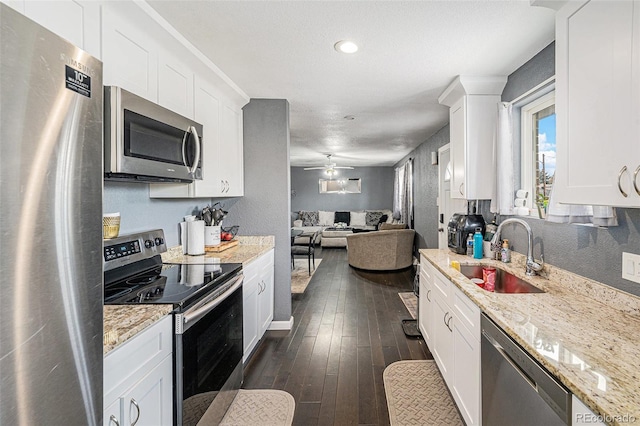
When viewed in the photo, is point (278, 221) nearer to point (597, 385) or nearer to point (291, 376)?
point (291, 376)

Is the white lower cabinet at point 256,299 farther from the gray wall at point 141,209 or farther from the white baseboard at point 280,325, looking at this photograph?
the gray wall at point 141,209

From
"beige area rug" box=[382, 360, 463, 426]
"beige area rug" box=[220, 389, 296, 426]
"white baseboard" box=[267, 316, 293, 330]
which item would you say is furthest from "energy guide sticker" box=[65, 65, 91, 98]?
"white baseboard" box=[267, 316, 293, 330]

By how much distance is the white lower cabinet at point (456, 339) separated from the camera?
5.33ft

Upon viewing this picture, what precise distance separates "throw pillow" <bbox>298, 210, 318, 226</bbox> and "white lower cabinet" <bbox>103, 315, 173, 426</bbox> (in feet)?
27.7

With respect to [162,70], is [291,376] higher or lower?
lower

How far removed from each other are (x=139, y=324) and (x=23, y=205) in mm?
699

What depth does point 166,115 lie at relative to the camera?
1.81 meters

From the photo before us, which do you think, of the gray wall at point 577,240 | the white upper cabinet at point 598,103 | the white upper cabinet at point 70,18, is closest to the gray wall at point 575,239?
the gray wall at point 577,240

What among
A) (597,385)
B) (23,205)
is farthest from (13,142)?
(597,385)

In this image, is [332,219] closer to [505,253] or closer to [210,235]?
[210,235]

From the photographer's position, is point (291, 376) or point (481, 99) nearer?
point (291, 376)

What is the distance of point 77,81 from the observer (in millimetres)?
780

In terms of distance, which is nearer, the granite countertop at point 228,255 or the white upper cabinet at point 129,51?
the white upper cabinet at point 129,51

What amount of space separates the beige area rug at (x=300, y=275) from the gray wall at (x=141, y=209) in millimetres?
2331
